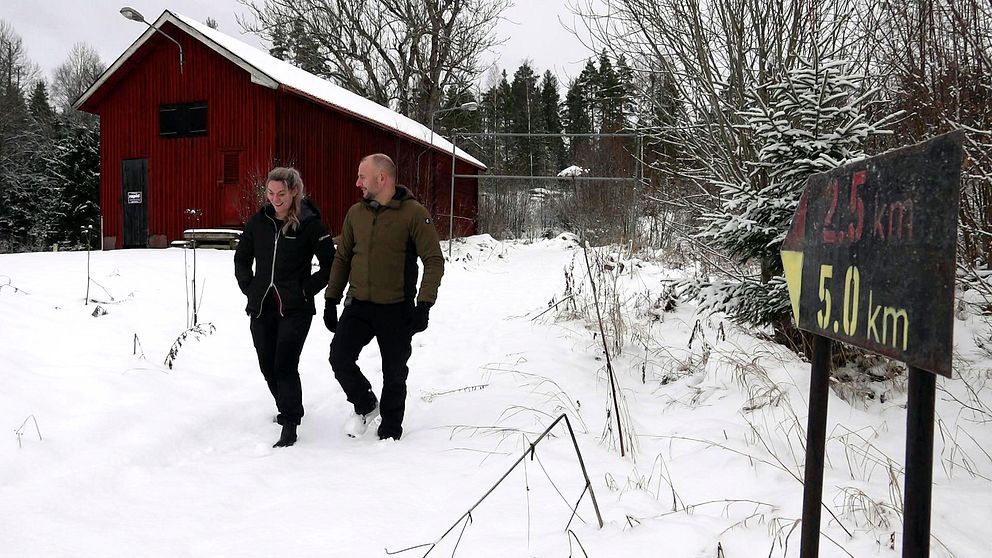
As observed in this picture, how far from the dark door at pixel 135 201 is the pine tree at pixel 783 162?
16.0m

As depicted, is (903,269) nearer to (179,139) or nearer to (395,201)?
(395,201)

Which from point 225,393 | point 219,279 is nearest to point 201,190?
point 219,279

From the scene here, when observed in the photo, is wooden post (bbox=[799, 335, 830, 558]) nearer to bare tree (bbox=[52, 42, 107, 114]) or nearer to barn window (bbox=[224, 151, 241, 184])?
barn window (bbox=[224, 151, 241, 184])

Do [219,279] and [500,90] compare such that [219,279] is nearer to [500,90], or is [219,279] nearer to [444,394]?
[444,394]

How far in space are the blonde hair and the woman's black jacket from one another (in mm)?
33

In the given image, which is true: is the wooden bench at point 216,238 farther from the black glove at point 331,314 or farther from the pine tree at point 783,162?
the pine tree at point 783,162

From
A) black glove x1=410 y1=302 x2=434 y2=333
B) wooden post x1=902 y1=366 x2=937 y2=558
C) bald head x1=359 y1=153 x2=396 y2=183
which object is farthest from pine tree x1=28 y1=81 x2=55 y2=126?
wooden post x1=902 y1=366 x2=937 y2=558

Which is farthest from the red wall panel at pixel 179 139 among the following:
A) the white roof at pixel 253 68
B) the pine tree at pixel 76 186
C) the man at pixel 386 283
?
the pine tree at pixel 76 186

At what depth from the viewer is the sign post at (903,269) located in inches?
43.2

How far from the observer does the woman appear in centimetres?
374

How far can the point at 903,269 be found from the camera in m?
1.19

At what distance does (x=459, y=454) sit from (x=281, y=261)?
1572mm

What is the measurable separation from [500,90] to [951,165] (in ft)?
155

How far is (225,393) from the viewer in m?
4.45
